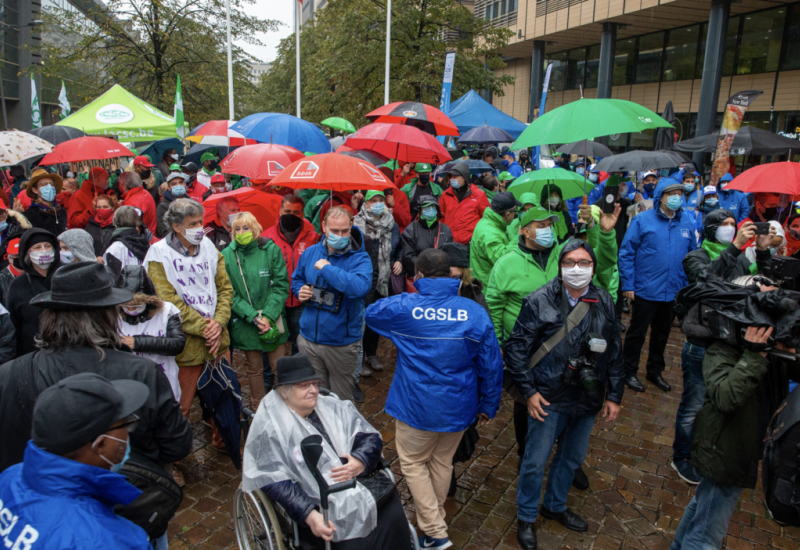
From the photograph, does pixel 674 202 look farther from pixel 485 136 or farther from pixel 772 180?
pixel 485 136

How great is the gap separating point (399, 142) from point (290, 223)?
2.51 meters

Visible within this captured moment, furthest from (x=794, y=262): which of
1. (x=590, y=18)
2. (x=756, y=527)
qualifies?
(x=590, y=18)

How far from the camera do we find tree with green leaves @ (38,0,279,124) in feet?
56.9

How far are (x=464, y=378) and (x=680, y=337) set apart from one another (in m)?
5.64

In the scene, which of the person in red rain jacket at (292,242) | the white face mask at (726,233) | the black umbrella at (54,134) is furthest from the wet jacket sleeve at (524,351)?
the black umbrella at (54,134)

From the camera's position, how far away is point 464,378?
3.34m

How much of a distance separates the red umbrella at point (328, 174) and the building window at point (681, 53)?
24292mm

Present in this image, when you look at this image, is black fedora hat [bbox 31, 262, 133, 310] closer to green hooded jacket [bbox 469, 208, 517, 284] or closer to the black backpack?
the black backpack

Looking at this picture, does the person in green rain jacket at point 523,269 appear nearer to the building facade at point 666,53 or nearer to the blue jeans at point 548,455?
the blue jeans at point 548,455

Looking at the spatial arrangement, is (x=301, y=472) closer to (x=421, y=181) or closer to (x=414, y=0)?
(x=421, y=181)

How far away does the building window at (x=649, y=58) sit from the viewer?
1011 inches

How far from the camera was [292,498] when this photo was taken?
274 cm

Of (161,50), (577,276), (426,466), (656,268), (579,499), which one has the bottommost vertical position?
(579,499)

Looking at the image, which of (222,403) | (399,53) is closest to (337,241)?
(222,403)
